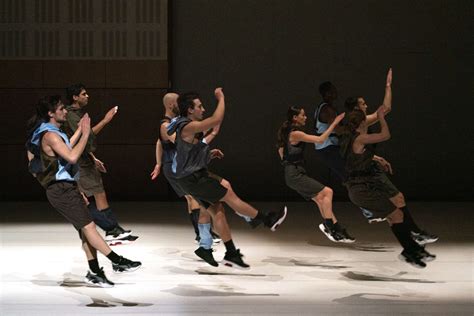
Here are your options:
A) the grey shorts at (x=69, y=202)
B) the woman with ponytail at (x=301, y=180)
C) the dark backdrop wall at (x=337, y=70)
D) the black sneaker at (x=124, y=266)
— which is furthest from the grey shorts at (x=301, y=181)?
the dark backdrop wall at (x=337, y=70)

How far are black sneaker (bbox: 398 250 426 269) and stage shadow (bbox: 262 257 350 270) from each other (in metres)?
0.75

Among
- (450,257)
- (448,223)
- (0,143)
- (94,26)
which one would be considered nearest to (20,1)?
(94,26)

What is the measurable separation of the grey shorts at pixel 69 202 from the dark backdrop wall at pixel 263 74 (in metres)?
7.90

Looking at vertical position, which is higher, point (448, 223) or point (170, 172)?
point (170, 172)

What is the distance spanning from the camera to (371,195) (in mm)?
8508

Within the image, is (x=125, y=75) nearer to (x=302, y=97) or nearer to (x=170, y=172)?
(x=302, y=97)

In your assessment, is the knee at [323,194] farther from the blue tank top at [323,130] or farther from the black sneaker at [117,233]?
the black sneaker at [117,233]

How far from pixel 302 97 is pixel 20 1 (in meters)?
4.64

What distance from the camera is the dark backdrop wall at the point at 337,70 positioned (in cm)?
1543

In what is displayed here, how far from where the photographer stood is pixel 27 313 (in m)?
6.68

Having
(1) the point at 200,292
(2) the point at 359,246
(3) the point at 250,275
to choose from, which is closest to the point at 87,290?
(1) the point at 200,292

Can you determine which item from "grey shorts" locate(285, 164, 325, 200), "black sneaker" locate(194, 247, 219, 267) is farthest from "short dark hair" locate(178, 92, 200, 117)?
"grey shorts" locate(285, 164, 325, 200)

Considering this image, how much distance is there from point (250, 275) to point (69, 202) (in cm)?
174

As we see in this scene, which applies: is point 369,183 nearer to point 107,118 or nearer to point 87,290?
point 107,118
